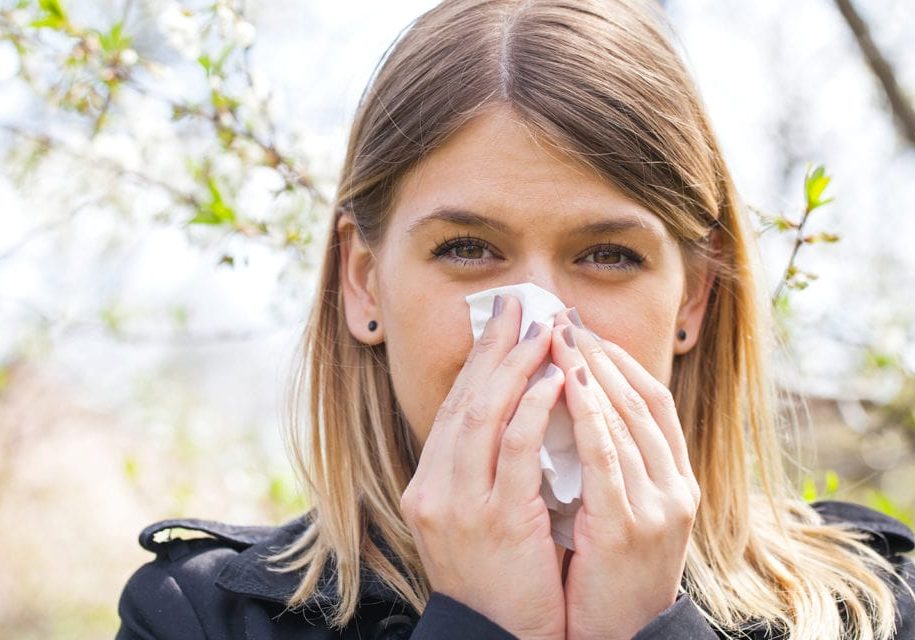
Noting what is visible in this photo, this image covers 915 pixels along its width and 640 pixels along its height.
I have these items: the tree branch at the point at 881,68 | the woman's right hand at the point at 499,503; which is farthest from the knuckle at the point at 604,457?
the tree branch at the point at 881,68

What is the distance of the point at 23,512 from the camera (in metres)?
7.77

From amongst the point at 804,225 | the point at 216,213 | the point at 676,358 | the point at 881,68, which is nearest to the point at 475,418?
the point at 676,358

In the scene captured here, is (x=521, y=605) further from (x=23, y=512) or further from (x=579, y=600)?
(x=23, y=512)

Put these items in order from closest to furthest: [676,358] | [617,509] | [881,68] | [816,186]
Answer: [617,509], [816,186], [676,358], [881,68]

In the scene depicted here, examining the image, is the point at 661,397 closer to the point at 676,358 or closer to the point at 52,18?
the point at 676,358

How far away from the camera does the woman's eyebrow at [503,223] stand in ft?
6.19

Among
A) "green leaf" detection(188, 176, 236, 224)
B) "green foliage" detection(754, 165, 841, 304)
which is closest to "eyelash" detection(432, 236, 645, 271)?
"green foliage" detection(754, 165, 841, 304)

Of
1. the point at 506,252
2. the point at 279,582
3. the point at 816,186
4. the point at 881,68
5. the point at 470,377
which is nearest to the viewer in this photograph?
the point at 470,377

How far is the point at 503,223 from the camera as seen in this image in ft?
6.17

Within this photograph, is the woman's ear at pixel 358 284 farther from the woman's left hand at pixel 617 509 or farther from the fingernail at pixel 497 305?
the woman's left hand at pixel 617 509

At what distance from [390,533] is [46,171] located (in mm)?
1888

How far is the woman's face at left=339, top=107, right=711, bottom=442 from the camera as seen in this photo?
6.17ft

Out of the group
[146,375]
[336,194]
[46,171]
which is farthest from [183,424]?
[336,194]

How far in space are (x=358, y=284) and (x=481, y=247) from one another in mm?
409
